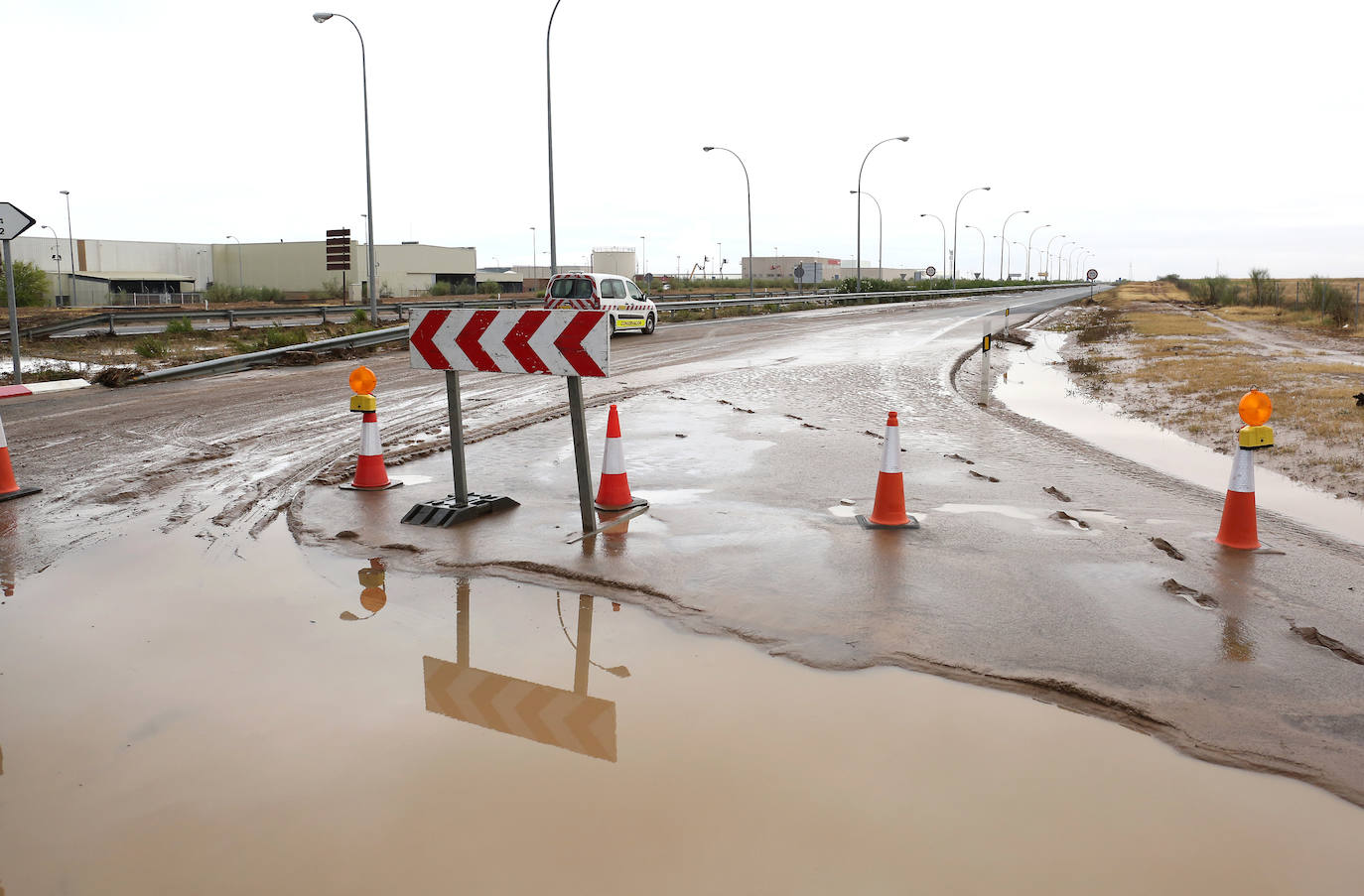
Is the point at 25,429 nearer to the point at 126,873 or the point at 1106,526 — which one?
the point at 126,873

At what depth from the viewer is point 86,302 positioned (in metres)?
73.6

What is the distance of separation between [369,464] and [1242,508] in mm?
6320

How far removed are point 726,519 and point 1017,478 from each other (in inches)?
120

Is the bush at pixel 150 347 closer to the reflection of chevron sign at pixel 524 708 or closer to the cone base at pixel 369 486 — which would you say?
the cone base at pixel 369 486

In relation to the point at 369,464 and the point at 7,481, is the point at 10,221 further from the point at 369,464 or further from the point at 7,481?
the point at 369,464

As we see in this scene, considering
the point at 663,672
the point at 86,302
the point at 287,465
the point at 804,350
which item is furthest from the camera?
the point at 86,302

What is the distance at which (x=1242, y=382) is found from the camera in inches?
620

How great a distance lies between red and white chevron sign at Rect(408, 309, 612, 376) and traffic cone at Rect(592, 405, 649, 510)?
809 mm

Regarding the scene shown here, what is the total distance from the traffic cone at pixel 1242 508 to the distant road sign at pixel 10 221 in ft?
51.7

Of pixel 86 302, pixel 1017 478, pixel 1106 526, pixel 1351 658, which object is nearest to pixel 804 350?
pixel 1017 478

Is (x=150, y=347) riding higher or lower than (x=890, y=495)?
higher

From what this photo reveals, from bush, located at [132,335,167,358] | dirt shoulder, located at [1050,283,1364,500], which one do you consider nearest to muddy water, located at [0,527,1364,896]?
dirt shoulder, located at [1050,283,1364,500]

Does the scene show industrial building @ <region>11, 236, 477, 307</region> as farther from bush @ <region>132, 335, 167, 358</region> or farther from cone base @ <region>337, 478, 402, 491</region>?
cone base @ <region>337, 478, 402, 491</region>

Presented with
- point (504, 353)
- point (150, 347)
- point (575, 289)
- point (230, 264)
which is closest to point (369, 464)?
point (504, 353)
